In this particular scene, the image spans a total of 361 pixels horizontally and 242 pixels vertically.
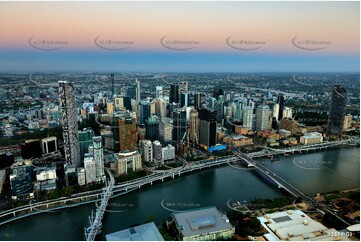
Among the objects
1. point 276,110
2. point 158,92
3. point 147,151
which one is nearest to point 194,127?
point 158,92

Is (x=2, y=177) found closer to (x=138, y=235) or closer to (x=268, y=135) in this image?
(x=138, y=235)

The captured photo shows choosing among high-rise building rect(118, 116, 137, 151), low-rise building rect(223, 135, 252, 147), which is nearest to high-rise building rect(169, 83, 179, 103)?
high-rise building rect(118, 116, 137, 151)

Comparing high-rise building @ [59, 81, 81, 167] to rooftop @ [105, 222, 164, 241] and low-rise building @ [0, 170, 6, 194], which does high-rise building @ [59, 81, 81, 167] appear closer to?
low-rise building @ [0, 170, 6, 194]

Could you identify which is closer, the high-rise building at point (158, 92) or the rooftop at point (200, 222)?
the rooftop at point (200, 222)

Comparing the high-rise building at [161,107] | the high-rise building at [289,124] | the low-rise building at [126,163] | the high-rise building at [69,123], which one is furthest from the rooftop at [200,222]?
the high-rise building at [289,124]

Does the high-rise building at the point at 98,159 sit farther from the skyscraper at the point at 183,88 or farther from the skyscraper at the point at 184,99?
the skyscraper at the point at 184,99

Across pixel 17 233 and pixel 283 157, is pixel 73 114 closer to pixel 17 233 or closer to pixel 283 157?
pixel 17 233

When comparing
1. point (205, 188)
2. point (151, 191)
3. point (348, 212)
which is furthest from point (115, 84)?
point (348, 212)
